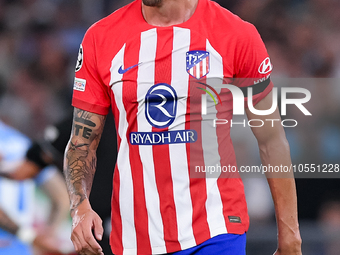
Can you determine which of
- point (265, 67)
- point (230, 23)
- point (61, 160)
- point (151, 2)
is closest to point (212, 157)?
point (265, 67)

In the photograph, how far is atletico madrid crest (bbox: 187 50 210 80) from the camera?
1.80 m

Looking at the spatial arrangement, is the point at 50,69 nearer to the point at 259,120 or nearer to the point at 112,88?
the point at 112,88

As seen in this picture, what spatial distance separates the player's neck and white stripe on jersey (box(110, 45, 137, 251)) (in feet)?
0.68

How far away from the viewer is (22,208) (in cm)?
341

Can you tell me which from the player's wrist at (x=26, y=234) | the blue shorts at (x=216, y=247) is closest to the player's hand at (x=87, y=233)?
the blue shorts at (x=216, y=247)

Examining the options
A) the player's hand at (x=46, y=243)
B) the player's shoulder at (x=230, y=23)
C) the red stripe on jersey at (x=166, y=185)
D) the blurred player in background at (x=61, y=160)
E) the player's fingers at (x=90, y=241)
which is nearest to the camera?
the player's fingers at (x=90, y=241)

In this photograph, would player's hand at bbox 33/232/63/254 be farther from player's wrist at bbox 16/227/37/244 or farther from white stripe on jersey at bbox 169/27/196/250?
white stripe on jersey at bbox 169/27/196/250

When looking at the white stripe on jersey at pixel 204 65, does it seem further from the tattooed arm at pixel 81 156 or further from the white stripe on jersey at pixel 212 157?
the tattooed arm at pixel 81 156

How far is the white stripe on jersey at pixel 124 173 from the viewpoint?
70.6 inches

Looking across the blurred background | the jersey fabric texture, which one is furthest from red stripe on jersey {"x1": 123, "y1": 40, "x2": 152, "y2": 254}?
the blurred background

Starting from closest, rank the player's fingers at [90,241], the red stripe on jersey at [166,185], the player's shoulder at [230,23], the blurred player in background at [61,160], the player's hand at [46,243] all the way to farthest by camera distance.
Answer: the player's fingers at [90,241], the red stripe on jersey at [166,185], the player's shoulder at [230,23], the blurred player in background at [61,160], the player's hand at [46,243]

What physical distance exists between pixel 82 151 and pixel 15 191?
1.72m

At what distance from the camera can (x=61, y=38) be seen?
4.02 meters

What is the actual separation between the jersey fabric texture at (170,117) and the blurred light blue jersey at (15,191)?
5.57ft
